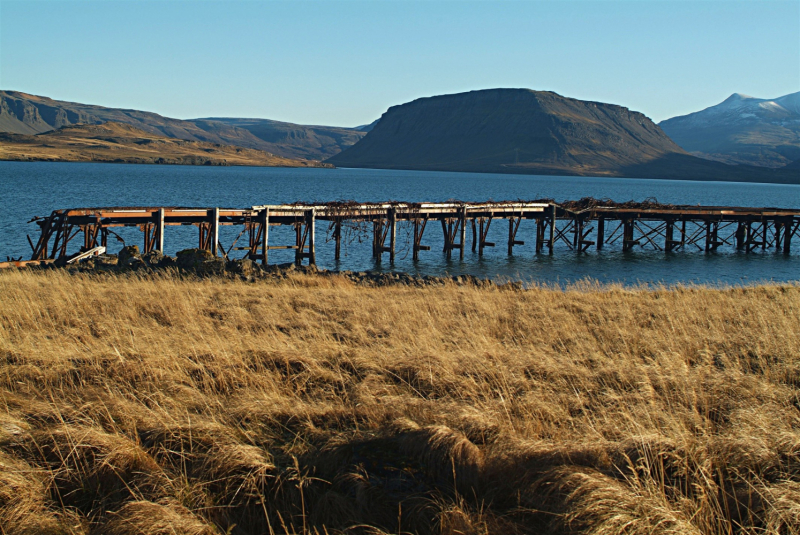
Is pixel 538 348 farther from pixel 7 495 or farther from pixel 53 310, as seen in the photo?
pixel 53 310

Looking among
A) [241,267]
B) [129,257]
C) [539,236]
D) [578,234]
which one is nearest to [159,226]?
[129,257]

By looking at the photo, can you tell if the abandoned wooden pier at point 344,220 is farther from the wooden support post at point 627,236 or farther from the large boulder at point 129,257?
the large boulder at point 129,257

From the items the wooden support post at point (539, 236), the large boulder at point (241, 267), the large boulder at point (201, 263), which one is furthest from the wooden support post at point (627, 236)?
the large boulder at point (201, 263)

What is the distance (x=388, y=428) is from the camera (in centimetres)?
600

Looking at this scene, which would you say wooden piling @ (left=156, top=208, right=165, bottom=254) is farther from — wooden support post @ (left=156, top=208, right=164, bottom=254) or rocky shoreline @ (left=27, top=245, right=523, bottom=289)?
rocky shoreline @ (left=27, top=245, right=523, bottom=289)

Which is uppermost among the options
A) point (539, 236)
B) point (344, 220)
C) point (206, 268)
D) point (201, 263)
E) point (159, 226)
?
point (344, 220)

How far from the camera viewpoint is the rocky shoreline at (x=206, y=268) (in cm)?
1945

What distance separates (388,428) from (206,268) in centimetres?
1530

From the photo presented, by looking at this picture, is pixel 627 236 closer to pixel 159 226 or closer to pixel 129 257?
pixel 159 226

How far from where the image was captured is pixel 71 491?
5.23m

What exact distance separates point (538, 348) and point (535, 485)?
5.05 metres

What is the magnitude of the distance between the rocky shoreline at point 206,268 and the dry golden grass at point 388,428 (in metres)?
8.23

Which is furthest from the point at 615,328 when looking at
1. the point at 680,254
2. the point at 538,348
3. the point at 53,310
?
the point at 680,254

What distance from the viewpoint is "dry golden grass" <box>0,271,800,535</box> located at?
480cm
